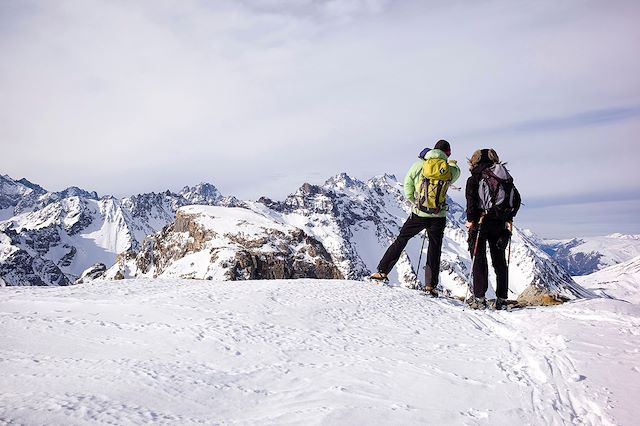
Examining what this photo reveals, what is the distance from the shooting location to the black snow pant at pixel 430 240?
9.23m

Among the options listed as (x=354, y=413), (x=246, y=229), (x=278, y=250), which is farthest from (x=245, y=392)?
(x=246, y=229)

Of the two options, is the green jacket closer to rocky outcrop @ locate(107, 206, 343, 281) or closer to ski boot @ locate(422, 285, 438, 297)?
ski boot @ locate(422, 285, 438, 297)

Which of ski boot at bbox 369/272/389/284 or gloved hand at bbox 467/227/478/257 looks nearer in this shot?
gloved hand at bbox 467/227/478/257

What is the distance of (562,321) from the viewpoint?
22.2 ft

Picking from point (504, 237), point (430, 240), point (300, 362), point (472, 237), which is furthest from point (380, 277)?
point (300, 362)

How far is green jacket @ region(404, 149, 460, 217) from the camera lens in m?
8.95

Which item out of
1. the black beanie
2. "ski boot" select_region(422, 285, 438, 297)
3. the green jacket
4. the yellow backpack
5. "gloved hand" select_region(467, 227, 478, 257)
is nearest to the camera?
"gloved hand" select_region(467, 227, 478, 257)

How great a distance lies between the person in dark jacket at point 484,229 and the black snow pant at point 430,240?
32.7 inches

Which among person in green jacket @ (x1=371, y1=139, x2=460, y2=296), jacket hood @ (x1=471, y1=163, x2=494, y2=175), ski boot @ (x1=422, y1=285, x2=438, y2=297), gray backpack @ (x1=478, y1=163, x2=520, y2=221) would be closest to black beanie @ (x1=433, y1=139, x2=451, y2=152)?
person in green jacket @ (x1=371, y1=139, x2=460, y2=296)

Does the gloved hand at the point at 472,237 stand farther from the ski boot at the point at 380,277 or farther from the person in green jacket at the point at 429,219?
the ski boot at the point at 380,277

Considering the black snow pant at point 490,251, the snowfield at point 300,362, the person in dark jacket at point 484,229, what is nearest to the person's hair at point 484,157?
the person in dark jacket at point 484,229

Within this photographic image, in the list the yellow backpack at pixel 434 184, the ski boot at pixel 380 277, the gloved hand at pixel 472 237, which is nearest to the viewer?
the gloved hand at pixel 472 237

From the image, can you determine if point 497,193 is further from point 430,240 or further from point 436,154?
point 430,240

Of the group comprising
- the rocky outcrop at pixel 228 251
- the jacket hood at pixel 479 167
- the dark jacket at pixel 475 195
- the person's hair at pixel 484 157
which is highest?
the person's hair at pixel 484 157
